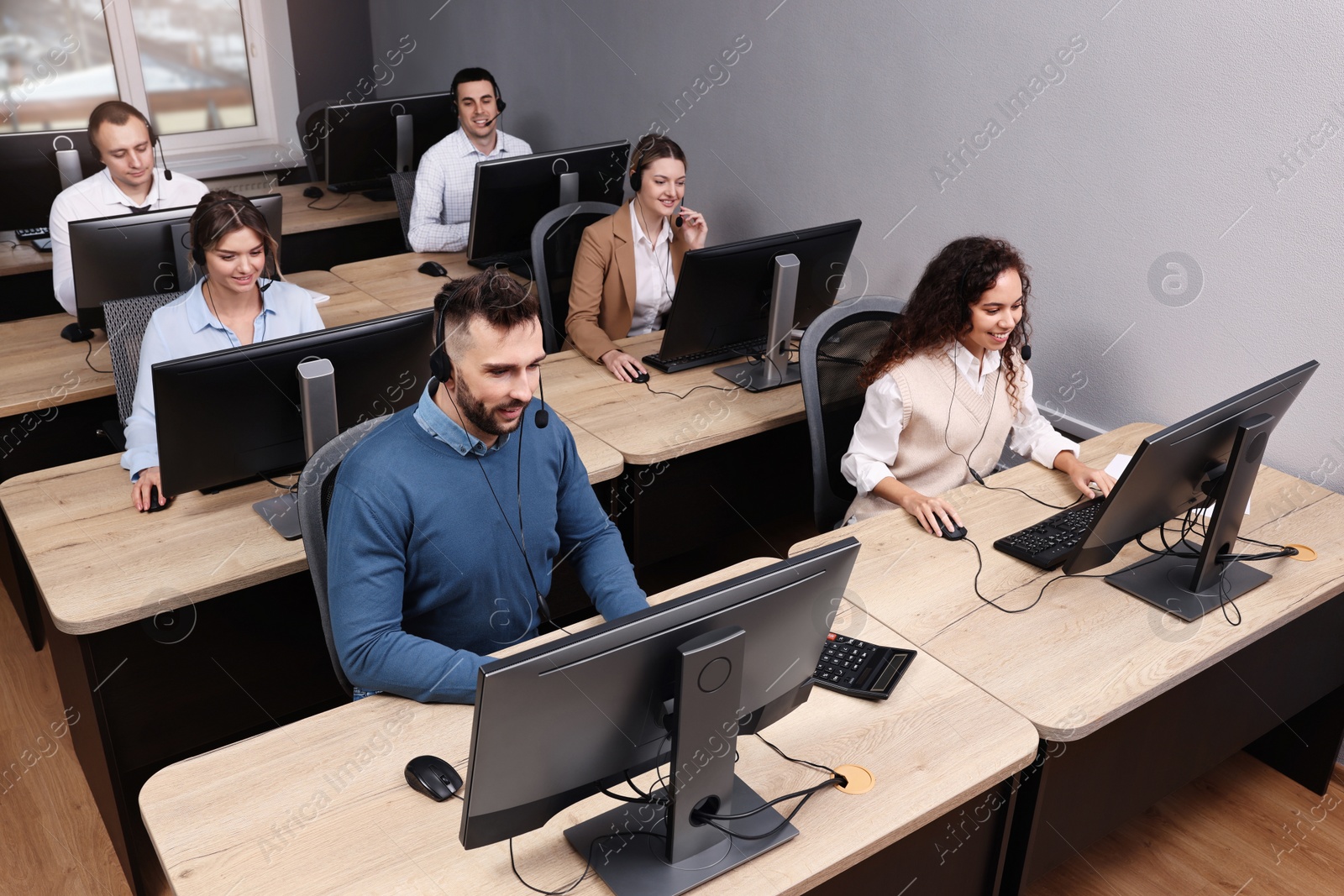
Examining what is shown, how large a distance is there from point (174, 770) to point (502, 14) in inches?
152

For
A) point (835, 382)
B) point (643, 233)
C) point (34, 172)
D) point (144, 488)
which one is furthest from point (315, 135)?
point (835, 382)

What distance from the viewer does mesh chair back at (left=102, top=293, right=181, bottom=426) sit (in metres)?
2.65

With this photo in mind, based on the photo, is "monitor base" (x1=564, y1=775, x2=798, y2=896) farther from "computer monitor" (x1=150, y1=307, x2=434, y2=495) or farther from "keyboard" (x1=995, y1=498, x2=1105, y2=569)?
"computer monitor" (x1=150, y1=307, x2=434, y2=495)

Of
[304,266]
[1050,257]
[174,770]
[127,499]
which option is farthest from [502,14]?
[174,770]

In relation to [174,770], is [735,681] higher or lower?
higher

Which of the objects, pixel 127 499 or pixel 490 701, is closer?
pixel 490 701

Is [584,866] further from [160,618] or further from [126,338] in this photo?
[126,338]

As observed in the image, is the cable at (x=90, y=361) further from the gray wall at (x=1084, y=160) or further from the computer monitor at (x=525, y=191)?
the gray wall at (x=1084, y=160)

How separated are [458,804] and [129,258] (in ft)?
6.89

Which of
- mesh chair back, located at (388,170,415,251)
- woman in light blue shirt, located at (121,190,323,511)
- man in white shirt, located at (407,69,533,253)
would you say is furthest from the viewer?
mesh chair back, located at (388,170,415,251)

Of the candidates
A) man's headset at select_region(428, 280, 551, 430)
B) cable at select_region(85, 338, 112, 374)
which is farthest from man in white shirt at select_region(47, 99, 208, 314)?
man's headset at select_region(428, 280, 551, 430)

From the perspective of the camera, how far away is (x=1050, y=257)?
9.37 feet

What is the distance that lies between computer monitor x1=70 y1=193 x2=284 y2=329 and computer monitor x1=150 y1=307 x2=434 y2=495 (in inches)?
38.0

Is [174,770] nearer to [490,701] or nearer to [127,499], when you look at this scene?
[490,701]
